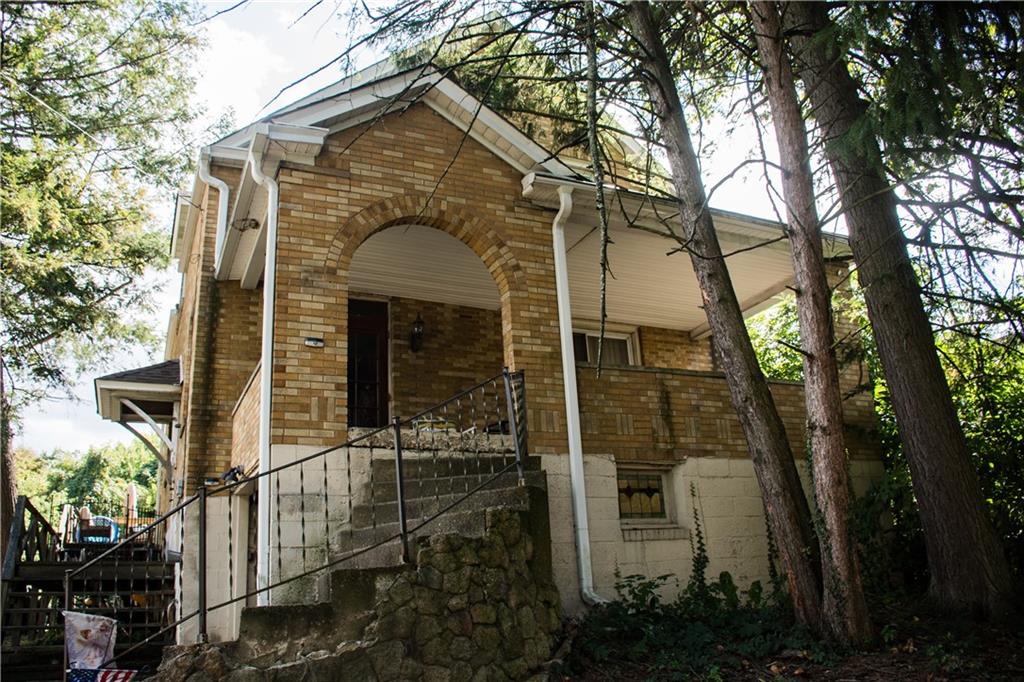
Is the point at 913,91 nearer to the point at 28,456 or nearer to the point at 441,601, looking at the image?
the point at 441,601

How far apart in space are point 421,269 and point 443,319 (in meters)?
1.18

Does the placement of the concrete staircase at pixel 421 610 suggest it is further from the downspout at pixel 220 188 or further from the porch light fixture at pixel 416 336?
the downspout at pixel 220 188

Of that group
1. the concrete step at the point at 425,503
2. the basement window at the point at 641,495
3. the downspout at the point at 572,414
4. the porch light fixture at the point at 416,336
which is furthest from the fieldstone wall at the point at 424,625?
the porch light fixture at the point at 416,336

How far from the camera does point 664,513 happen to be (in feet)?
31.8

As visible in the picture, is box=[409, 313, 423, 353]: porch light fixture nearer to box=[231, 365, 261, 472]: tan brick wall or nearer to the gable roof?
box=[231, 365, 261, 472]: tan brick wall

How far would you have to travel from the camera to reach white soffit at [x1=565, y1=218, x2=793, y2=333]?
35.2 feet

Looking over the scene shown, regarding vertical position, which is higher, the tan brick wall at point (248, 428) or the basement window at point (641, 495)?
the tan brick wall at point (248, 428)

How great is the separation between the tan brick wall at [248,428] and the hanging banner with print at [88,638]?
185cm

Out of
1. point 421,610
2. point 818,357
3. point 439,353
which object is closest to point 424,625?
point 421,610

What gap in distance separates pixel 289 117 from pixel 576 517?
4848mm

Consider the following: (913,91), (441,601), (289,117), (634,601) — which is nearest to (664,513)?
(634,601)

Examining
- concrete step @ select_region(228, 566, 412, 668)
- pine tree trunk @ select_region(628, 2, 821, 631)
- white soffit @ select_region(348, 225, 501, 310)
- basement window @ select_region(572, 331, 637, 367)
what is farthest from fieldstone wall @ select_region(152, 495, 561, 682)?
basement window @ select_region(572, 331, 637, 367)

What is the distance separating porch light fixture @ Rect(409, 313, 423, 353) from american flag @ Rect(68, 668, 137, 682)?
18.8 ft

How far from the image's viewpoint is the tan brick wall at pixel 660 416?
9.26 meters
